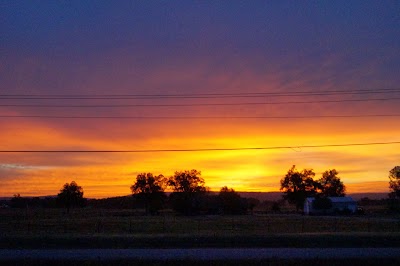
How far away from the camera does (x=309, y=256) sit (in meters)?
24.9

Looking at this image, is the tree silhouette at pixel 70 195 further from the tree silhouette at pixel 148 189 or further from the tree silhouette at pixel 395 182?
the tree silhouette at pixel 395 182

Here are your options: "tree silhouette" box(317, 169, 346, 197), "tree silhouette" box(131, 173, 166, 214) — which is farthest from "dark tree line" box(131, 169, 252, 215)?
"tree silhouette" box(317, 169, 346, 197)

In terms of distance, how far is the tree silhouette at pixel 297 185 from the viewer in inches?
5994

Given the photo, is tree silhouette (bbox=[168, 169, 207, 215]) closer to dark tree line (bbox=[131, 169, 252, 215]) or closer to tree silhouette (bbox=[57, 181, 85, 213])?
dark tree line (bbox=[131, 169, 252, 215])

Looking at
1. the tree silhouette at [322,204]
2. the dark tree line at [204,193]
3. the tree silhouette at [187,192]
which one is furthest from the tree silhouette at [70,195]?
the tree silhouette at [322,204]

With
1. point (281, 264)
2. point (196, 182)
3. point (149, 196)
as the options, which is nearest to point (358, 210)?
point (196, 182)

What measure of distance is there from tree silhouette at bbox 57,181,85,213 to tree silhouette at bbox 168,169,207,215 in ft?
105

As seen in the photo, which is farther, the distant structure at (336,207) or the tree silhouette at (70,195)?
the tree silhouette at (70,195)

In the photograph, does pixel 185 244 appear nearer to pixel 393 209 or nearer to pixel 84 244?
pixel 84 244

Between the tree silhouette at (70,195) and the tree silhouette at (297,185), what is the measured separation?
5820 cm

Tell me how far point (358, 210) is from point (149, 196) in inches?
1979

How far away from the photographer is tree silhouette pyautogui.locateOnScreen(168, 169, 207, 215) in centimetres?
11475

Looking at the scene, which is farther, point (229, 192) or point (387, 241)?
point (229, 192)

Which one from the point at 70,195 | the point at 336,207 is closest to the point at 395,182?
the point at 336,207
